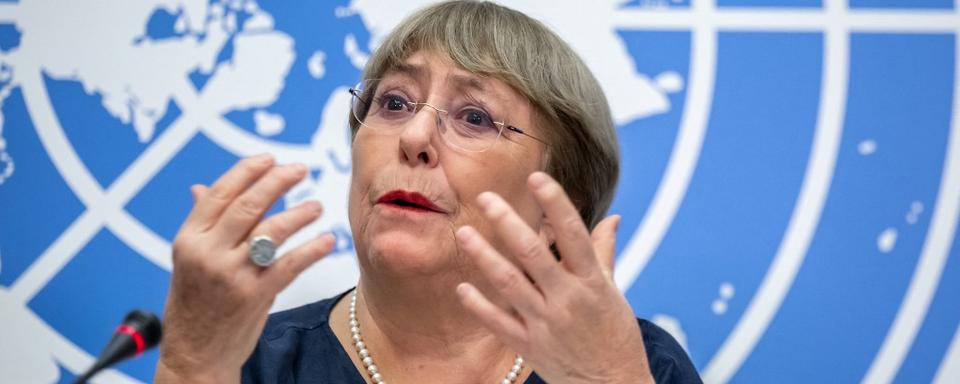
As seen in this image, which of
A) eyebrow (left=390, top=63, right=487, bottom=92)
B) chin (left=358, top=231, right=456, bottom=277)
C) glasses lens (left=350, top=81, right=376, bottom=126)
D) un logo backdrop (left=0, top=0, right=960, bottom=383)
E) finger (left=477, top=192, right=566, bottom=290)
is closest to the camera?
finger (left=477, top=192, right=566, bottom=290)

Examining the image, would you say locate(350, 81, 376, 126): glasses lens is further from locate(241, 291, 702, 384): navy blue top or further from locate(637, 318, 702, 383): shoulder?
locate(637, 318, 702, 383): shoulder

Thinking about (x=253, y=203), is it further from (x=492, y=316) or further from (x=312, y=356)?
(x=312, y=356)

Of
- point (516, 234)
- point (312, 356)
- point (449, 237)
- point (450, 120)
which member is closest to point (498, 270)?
point (516, 234)

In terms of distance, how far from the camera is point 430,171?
1454mm

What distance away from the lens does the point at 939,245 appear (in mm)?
1938

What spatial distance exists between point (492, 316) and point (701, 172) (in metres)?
0.98

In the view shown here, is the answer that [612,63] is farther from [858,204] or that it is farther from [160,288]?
[160,288]

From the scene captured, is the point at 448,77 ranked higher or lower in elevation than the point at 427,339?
higher

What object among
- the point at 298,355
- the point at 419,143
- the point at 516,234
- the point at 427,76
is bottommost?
the point at 298,355

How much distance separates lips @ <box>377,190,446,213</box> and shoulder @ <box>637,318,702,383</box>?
1.53 ft

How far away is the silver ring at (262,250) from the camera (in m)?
1.08

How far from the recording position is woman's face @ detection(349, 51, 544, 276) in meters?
1.44

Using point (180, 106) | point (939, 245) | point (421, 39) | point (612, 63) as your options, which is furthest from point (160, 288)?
point (939, 245)

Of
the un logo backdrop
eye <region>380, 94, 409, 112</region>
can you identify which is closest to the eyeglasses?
eye <region>380, 94, 409, 112</region>
